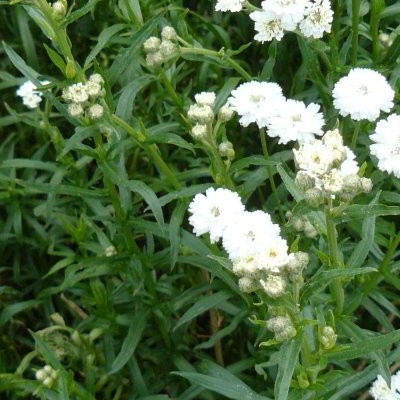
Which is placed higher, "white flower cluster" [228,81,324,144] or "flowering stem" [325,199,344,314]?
"white flower cluster" [228,81,324,144]

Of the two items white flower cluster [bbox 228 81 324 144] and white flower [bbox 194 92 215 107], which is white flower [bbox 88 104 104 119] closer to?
white flower [bbox 194 92 215 107]

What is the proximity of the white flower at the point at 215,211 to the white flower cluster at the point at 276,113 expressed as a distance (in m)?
0.30

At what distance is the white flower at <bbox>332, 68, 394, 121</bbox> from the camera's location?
8.98ft

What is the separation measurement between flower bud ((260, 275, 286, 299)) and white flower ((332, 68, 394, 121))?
0.84 metres

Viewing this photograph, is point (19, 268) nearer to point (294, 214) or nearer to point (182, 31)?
point (182, 31)

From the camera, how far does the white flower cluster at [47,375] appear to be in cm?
305

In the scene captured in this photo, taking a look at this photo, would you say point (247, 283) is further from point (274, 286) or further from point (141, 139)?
point (141, 139)

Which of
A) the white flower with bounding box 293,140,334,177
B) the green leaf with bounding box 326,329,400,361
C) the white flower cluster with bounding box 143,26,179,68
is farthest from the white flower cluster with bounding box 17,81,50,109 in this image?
the green leaf with bounding box 326,329,400,361

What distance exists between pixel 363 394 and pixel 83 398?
1.20 metres

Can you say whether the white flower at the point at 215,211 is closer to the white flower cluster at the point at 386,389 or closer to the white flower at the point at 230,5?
the white flower cluster at the point at 386,389

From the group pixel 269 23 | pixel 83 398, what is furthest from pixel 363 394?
pixel 269 23

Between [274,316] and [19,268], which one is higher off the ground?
[274,316]

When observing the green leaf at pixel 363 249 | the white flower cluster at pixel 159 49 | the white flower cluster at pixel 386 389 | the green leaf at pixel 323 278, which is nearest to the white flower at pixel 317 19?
the white flower cluster at pixel 159 49

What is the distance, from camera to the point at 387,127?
2629mm
